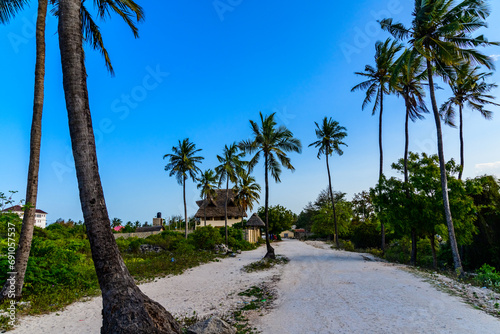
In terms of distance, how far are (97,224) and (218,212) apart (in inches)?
1379

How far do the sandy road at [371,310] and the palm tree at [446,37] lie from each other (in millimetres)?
5719

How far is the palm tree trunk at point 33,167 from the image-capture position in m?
7.17

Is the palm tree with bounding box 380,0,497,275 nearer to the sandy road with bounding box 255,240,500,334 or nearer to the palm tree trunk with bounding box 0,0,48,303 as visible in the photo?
the sandy road with bounding box 255,240,500,334

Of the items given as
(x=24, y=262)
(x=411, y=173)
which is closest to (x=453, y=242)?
(x=411, y=173)

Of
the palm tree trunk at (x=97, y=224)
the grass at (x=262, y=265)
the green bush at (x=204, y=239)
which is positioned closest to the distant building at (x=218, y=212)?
the green bush at (x=204, y=239)

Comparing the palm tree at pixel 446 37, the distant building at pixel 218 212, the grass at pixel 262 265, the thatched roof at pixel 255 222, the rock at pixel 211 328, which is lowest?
the grass at pixel 262 265

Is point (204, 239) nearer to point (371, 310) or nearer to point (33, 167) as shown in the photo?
point (33, 167)

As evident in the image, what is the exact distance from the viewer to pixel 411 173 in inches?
607

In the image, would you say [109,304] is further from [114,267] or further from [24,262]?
[24,262]

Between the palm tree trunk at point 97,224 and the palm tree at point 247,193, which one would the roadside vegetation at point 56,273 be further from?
the palm tree at point 247,193

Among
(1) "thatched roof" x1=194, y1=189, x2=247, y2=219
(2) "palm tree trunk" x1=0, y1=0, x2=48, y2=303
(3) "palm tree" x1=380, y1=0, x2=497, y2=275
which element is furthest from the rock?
(1) "thatched roof" x1=194, y1=189, x2=247, y2=219

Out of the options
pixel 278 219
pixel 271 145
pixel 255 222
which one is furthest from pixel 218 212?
pixel 271 145

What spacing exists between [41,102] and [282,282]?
1022cm

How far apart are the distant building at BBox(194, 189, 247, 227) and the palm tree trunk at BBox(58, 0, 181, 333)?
33429 mm
